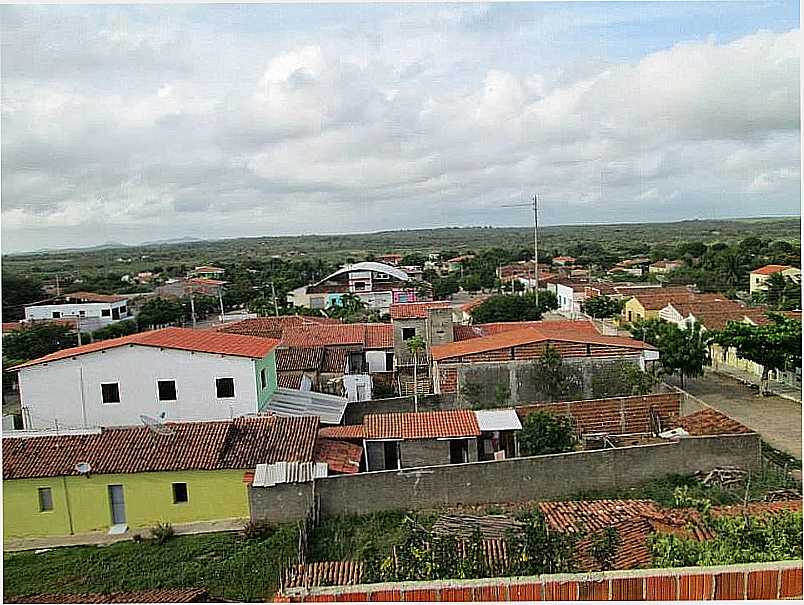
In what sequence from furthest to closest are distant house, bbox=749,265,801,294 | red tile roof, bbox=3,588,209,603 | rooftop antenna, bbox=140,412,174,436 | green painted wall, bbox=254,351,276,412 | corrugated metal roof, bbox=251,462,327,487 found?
distant house, bbox=749,265,801,294 → green painted wall, bbox=254,351,276,412 → rooftop antenna, bbox=140,412,174,436 → corrugated metal roof, bbox=251,462,327,487 → red tile roof, bbox=3,588,209,603

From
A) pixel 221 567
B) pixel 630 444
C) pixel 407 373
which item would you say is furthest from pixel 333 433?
pixel 407 373

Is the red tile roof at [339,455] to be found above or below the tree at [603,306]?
above

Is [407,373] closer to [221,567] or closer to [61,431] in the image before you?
[61,431]

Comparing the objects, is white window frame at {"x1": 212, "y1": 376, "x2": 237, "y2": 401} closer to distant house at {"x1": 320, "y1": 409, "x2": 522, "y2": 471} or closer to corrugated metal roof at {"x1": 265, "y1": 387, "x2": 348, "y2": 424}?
corrugated metal roof at {"x1": 265, "y1": 387, "x2": 348, "y2": 424}

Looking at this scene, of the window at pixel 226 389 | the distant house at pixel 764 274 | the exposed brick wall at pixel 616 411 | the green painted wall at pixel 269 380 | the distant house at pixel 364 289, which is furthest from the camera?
the distant house at pixel 364 289

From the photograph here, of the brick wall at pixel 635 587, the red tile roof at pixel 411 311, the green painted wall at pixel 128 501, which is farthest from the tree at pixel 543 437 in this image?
the red tile roof at pixel 411 311

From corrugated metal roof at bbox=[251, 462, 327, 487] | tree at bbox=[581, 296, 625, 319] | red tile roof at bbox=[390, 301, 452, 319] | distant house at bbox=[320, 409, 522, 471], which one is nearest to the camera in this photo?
corrugated metal roof at bbox=[251, 462, 327, 487]

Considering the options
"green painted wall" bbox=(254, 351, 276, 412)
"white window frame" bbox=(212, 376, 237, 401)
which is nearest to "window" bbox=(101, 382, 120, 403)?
"white window frame" bbox=(212, 376, 237, 401)

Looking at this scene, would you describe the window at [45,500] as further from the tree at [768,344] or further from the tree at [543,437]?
the tree at [768,344]
